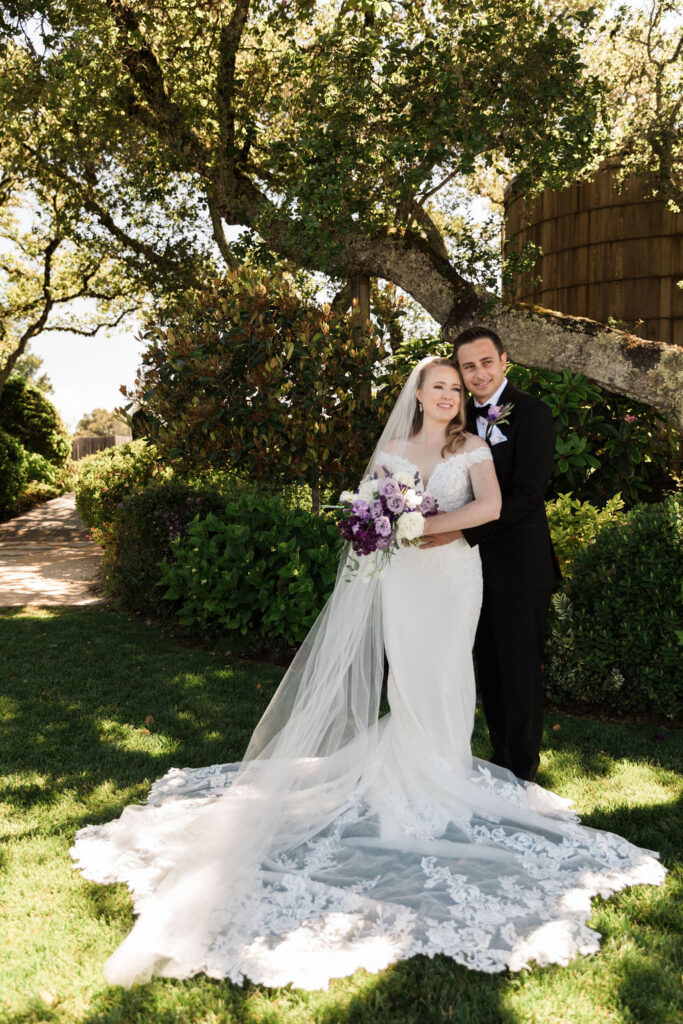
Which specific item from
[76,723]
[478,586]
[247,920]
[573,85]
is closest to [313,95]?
[573,85]

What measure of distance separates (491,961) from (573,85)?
686cm

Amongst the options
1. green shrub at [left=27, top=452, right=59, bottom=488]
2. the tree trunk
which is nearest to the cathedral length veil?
the tree trunk

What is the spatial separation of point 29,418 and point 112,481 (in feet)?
30.3

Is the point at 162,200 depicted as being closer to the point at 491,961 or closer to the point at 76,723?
the point at 76,723

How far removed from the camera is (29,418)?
20.6 metres

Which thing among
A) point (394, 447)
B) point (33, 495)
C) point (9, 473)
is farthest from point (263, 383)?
point (33, 495)

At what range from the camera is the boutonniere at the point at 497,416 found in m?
3.87

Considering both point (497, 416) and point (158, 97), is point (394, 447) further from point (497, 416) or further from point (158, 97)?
point (158, 97)

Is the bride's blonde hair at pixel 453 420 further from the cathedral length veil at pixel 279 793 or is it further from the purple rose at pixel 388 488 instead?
the purple rose at pixel 388 488

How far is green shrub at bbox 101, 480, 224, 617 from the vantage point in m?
7.56

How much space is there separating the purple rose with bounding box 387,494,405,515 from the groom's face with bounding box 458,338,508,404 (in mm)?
945

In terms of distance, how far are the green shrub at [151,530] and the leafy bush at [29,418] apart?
1346 cm

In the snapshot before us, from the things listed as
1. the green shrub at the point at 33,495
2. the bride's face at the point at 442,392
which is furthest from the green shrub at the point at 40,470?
the bride's face at the point at 442,392

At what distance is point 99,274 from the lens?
18.7 meters
